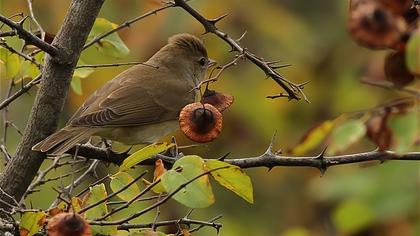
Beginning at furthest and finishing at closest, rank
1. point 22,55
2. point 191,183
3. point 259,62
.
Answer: point 22,55
point 259,62
point 191,183

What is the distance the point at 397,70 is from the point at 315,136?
26 cm

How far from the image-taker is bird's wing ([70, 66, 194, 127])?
4.73 m

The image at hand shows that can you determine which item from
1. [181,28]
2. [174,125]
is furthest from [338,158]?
[181,28]

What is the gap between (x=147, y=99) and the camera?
16.9 feet

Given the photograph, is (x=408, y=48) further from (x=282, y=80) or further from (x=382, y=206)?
(x=382, y=206)

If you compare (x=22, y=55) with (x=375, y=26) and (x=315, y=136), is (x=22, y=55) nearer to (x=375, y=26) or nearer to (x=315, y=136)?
(x=315, y=136)

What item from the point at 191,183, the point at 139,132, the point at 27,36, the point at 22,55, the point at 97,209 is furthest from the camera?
the point at 139,132

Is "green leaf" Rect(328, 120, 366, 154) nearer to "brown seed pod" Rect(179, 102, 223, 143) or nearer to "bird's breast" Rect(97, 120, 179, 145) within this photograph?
"brown seed pod" Rect(179, 102, 223, 143)

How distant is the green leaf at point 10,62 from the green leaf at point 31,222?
0.79 metres

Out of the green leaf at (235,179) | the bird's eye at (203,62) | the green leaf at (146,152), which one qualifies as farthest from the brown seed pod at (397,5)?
the bird's eye at (203,62)

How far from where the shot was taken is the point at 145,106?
5074 millimetres

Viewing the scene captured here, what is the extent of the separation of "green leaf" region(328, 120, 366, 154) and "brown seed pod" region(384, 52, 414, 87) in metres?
0.14

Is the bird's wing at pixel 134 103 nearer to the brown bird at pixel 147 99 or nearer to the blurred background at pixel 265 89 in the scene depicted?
the brown bird at pixel 147 99

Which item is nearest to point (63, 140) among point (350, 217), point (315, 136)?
point (315, 136)
